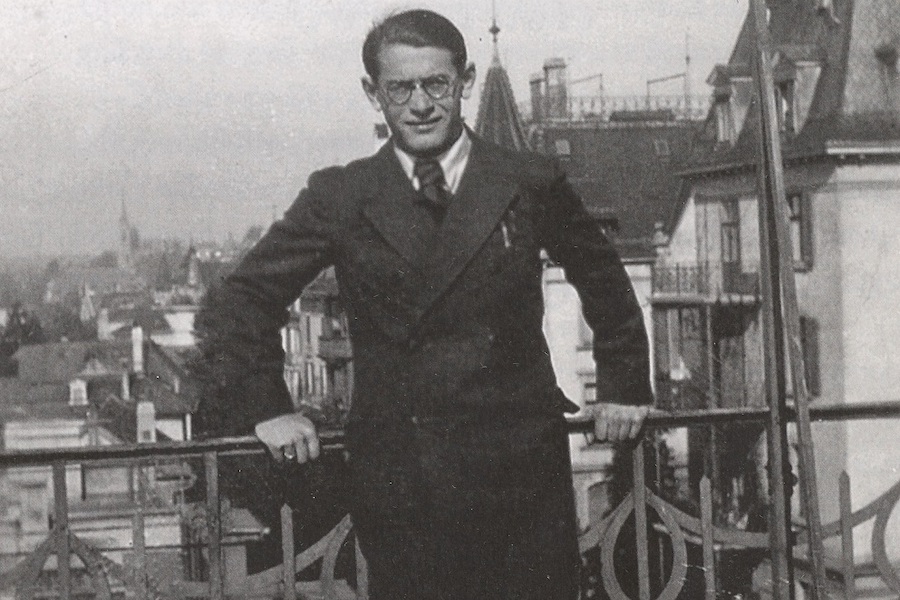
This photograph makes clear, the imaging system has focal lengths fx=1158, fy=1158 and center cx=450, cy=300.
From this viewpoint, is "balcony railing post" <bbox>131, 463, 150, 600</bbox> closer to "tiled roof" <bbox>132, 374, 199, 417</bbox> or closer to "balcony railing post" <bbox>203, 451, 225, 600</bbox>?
"balcony railing post" <bbox>203, 451, 225, 600</bbox>

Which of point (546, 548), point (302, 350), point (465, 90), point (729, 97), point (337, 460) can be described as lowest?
point (546, 548)

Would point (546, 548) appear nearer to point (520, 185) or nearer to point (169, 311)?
point (520, 185)

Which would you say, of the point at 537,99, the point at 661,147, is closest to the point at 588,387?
the point at 537,99

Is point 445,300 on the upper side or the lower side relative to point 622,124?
lower

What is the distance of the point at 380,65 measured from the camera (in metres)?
2.42

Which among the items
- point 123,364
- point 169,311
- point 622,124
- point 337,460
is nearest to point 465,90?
point 337,460

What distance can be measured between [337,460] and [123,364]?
8.20ft

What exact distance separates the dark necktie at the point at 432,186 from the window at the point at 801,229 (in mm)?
2965

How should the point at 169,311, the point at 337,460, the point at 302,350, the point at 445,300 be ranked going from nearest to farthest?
the point at 445,300, the point at 337,460, the point at 302,350, the point at 169,311

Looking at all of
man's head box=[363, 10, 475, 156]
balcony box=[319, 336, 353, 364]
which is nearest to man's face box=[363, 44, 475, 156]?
man's head box=[363, 10, 475, 156]

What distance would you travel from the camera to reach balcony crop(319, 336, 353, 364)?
Answer: 263 centimetres

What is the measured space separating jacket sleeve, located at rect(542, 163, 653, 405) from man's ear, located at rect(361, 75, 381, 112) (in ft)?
1.31

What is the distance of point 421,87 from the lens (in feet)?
7.83

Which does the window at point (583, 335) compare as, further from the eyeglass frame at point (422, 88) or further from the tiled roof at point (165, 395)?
the tiled roof at point (165, 395)
